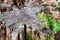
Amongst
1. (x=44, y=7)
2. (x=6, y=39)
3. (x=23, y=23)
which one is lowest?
(x=6, y=39)

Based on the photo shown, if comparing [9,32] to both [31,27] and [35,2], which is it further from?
[35,2]

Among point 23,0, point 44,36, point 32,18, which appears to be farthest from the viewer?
point 23,0

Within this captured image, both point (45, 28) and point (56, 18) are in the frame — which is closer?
point (45, 28)

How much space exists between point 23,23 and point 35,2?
34 cm

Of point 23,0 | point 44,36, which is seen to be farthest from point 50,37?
point 23,0

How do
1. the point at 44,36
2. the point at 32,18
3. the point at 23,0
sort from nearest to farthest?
the point at 44,36 < the point at 32,18 < the point at 23,0

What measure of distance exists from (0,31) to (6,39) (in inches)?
3.6

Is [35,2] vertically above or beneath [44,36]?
above

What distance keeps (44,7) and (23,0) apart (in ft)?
0.75

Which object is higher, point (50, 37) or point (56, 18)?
point (56, 18)

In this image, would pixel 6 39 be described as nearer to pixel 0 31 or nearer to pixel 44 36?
pixel 0 31

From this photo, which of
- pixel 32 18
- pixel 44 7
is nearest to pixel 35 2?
pixel 44 7

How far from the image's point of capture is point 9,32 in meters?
1.31

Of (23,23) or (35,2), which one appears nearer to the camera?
(23,23)
